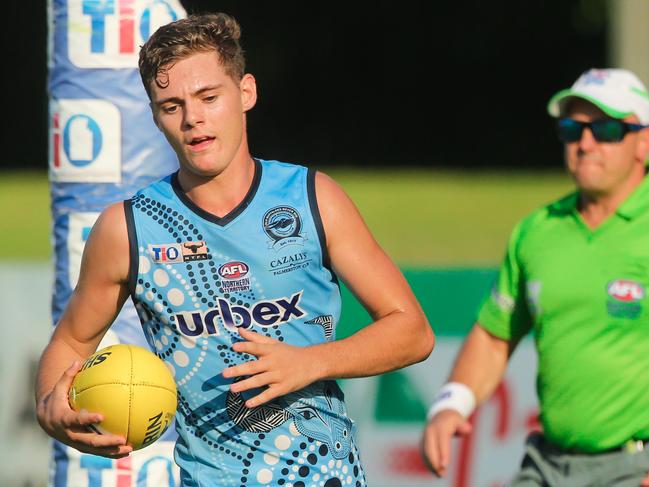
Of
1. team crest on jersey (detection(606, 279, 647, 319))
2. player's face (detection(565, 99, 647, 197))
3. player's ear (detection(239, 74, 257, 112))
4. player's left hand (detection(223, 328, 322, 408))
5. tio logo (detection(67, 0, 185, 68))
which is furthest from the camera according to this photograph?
tio logo (detection(67, 0, 185, 68))

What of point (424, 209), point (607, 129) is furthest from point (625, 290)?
point (424, 209)

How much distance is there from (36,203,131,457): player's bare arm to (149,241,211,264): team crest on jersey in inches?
3.7

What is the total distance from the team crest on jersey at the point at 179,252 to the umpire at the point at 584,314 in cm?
127

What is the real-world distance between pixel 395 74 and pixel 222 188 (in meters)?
26.6

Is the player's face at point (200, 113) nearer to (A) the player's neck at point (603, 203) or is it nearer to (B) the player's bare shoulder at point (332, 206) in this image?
(B) the player's bare shoulder at point (332, 206)

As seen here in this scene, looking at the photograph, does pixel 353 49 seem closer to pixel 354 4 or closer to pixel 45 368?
pixel 354 4

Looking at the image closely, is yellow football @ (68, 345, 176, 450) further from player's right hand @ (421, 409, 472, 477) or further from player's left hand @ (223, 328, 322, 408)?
player's right hand @ (421, 409, 472, 477)

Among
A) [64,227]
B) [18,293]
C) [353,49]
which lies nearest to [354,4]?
[353,49]

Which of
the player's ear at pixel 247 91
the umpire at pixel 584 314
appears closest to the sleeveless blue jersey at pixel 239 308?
the player's ear at pixel 247 91

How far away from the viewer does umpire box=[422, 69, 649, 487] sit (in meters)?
4.47

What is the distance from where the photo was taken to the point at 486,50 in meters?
29.6

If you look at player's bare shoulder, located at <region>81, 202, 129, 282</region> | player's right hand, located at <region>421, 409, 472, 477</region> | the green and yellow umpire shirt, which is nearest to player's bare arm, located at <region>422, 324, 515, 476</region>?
player's right hand, located at <region>421, 409, 472, 477</region>

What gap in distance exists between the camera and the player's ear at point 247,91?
3.76 metres

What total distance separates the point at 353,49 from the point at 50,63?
A: 25.3 meters
